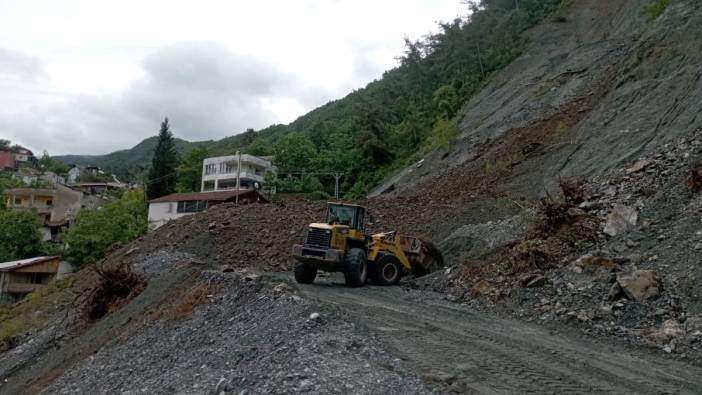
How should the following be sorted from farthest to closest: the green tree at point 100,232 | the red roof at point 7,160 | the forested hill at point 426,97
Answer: the red roof at point 7,160 < the forested hill at point 426,97 < the green tree at point 100,232

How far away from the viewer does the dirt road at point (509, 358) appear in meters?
6.00

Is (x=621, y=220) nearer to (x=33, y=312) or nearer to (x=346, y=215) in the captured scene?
(x=346, y=215)

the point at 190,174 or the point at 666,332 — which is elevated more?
the point at 190,174

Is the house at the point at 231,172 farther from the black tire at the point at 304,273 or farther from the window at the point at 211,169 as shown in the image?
the black tire at the point at 304,273

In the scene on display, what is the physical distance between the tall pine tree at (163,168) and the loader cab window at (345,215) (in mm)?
50103

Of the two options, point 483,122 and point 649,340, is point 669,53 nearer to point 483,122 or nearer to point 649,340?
point 483,122

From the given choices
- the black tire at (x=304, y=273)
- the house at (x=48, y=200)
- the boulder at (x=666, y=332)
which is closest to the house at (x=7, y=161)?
the house at (x=48, y=200)

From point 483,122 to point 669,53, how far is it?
37.9 feet

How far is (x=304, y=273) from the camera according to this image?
44.6 feet

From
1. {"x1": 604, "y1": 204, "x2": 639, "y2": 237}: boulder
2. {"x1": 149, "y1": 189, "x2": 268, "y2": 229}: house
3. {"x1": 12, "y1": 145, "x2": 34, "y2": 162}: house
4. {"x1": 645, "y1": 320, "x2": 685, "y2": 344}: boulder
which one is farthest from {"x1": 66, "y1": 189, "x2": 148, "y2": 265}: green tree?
{"x1": 12, "y1": 145, "x2": 34, "y2": 162}: house

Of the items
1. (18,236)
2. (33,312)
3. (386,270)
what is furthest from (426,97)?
(386,270)

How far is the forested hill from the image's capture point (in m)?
42.0

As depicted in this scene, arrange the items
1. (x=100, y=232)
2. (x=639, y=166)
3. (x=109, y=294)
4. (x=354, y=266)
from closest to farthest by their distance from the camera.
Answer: (x=354, y=266) → (x=639, y=166) → (x=109, y=294) → (x=100, y=232)

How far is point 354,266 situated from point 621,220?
5576 millimetres
